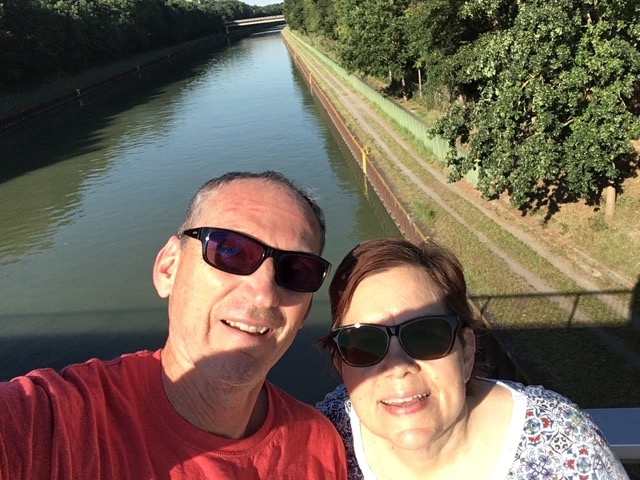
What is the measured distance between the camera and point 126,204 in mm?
19875

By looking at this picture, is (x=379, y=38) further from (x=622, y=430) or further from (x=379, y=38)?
(x=622, y=430)

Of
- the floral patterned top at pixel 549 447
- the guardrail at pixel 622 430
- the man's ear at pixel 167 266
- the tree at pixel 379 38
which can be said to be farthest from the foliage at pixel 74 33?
the guardrail at pixel 622 430

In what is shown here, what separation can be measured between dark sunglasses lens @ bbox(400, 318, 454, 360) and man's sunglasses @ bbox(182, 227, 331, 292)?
371 millimetres

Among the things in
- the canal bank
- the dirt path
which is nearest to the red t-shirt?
the canal bank

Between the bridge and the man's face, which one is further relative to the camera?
the bridge

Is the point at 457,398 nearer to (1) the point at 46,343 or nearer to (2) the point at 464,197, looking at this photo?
(1) the point at 46,343

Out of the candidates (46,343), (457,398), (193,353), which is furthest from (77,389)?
(46,343)

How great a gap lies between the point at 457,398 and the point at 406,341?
0.86ft

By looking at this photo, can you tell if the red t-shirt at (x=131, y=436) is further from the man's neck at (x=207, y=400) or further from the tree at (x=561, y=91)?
the tree at (x=561, y=91)

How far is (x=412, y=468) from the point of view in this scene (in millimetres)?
1881

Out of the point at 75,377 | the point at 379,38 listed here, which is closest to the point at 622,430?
the point at 75,377

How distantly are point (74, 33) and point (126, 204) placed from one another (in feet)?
148

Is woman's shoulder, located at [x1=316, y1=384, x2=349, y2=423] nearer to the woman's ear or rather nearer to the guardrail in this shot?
the woman's ear

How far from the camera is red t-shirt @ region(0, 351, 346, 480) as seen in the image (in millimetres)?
1366
